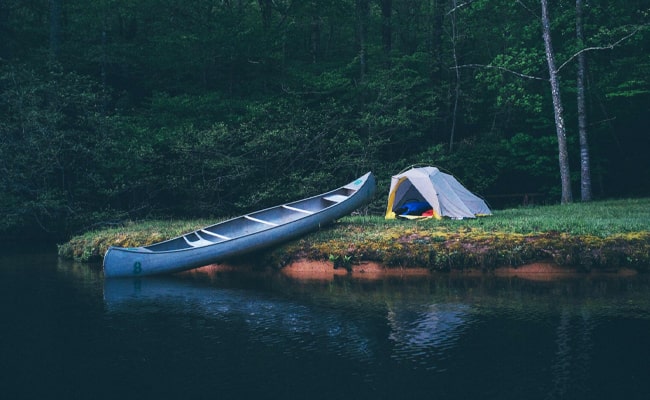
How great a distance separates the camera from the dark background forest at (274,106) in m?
22.3

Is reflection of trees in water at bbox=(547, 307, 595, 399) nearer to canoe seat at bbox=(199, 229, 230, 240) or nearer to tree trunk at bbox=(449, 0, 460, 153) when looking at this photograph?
canoe seat at bbox=(199, 229, 230, 240)

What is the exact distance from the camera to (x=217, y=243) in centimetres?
1491

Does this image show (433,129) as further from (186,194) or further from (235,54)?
(186,194)

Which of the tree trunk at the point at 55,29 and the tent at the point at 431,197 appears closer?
the tent at the point at 431,197

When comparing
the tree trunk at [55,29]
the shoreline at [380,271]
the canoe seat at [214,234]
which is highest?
the tree trunk at [55,29]

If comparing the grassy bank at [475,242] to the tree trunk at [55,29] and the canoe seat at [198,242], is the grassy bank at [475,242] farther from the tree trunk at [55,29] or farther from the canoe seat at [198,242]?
the tree trunk at [55,29]

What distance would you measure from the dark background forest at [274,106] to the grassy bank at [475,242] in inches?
230

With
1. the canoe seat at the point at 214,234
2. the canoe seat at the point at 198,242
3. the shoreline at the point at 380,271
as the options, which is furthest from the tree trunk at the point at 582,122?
the canoe seat at the point at 198,242

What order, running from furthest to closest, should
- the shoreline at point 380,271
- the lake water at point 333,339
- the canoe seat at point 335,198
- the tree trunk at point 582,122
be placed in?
the tree trunk at point 582,122 < the canoe seat at point 335,198 < the shoreline at point 380,271 < the lake water at point 333,339

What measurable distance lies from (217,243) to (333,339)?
6.48 metres

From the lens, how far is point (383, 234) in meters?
15.4

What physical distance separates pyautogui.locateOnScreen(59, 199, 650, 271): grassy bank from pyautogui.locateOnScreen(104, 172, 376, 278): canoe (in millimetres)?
473

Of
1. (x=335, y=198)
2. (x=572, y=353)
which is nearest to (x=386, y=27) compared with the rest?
(x=335, y=198)

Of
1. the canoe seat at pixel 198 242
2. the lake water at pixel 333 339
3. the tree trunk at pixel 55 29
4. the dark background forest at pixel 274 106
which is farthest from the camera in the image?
the tree trunk at pixel 55 29
